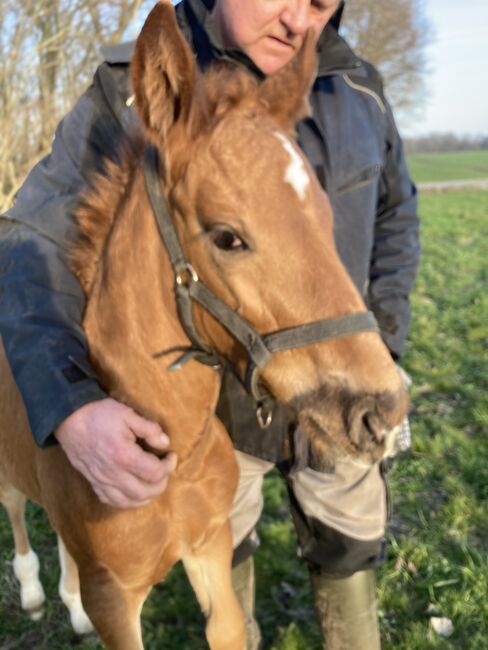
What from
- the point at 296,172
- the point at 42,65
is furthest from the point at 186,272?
the point at 42,65

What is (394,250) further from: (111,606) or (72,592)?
(72,592)

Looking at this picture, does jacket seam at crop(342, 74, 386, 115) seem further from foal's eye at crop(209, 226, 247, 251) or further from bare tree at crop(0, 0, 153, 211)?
bare tree at crop(0, 0, 153, 211)

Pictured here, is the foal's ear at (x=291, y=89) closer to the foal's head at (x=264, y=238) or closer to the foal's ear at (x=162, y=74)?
the foal's head at (x=264, y=238)

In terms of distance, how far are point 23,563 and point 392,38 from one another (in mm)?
25266

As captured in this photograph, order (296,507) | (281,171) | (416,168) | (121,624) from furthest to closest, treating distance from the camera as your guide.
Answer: (416,168)
(296,507)
(121,624)
(281,171)

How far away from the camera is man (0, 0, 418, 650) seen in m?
1.71

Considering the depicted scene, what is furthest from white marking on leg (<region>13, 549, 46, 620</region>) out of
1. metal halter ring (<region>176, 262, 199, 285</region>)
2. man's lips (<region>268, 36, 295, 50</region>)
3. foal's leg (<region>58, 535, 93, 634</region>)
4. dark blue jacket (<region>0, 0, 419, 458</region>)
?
man's lips (<region>268, 36, 295, 50</region>)

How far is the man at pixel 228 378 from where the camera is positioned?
1.71m

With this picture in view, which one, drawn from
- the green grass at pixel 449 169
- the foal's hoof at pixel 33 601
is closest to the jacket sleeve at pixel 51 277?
the foal's hoof at pixel 33 601

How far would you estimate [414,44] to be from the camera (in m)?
25.7

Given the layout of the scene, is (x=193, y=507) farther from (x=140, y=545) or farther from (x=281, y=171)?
(x=281, y=171)

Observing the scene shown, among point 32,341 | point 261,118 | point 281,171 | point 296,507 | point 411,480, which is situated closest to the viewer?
point 281,171

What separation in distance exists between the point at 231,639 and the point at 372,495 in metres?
0.77

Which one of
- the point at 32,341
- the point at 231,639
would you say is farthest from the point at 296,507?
the point at 32,341
